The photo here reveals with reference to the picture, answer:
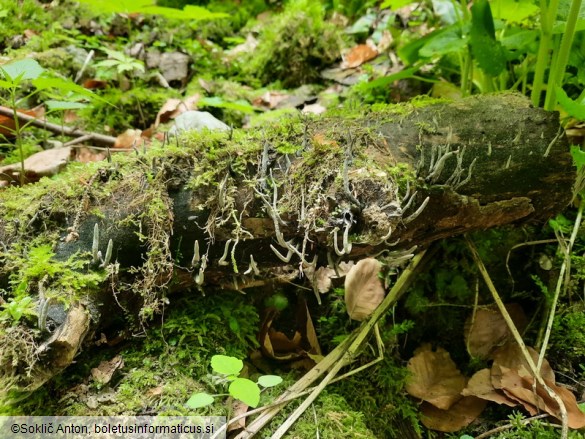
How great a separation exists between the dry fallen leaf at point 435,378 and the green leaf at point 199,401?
0.85 m

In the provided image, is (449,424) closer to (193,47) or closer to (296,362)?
(296,362)

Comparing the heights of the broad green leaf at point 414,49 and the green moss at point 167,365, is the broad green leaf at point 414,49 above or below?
above

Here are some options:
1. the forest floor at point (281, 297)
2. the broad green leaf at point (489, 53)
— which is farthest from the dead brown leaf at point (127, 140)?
the broad green leaf at point (489, 53)

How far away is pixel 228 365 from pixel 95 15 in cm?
327

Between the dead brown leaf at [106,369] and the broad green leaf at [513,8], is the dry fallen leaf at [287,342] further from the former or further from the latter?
the broad green leaf at [513,8]

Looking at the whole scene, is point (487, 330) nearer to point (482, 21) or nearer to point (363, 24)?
point (482, 21)

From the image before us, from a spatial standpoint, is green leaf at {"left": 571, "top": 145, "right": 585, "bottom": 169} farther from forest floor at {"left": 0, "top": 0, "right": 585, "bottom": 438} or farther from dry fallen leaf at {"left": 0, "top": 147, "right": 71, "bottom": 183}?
dry fallen leaf at {"left": 0, "top": 147, "right": 71, "bottom": 183}

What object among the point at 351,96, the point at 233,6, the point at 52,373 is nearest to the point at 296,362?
the point at 52,373

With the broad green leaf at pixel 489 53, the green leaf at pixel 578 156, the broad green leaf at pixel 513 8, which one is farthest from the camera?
the broad green leaf at pixel 513 8

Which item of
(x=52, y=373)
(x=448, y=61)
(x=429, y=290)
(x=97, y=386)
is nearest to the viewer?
(x=52, y=373)

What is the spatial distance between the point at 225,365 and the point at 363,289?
0.73 meters

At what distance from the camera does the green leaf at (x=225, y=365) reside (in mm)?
1369

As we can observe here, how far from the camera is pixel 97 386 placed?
4.67 ft

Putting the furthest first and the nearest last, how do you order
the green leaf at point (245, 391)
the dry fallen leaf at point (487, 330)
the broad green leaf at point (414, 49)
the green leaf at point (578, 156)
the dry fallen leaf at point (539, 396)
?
the broad green leaf at point (414, 49), the dry fallen leaf at point (487, 330), the green leaf at point (578, 156), the dry fallen leaf at point (539, 396), the green leaf at point (245, 391)
